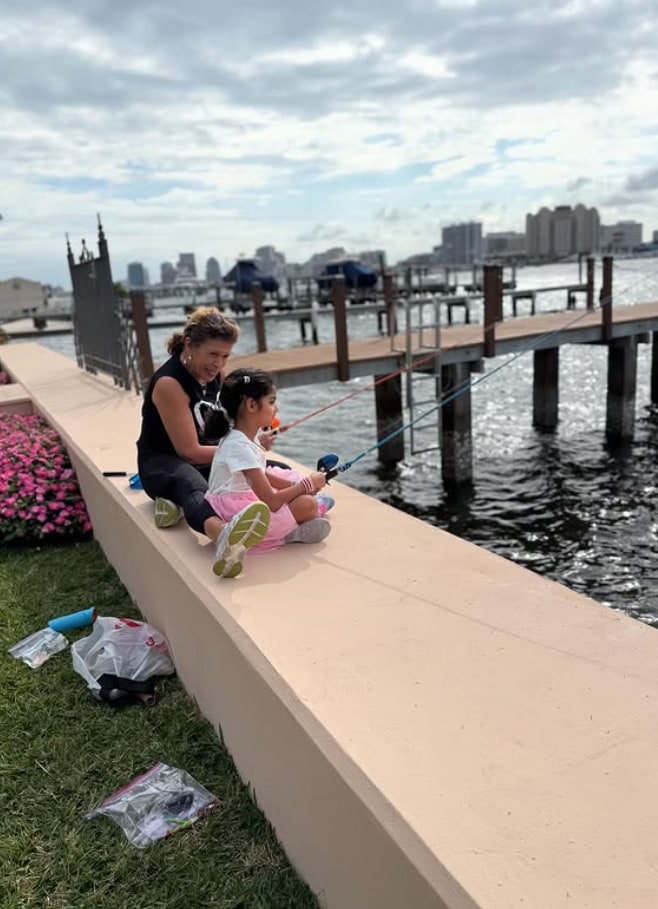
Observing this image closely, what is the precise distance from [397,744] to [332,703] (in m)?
0.28

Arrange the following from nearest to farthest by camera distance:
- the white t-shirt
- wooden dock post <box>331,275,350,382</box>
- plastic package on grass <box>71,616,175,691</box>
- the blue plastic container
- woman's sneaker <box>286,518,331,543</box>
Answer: the white t-shirt, plastic package on grass <box>71,616,175,691</box>, woman's sneaker <box>286,518,331,543</box>, the blue plastic container, wooden dock post <box>331,275,350,382</box>

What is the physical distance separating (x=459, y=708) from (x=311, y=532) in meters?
1.57

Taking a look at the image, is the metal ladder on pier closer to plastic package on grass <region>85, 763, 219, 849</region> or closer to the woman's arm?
the woman's arm

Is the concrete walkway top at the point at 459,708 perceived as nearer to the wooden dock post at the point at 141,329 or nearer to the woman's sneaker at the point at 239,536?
the woman's sneaker at the point at 239,536

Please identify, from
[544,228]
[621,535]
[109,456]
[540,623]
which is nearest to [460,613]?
[540,623]

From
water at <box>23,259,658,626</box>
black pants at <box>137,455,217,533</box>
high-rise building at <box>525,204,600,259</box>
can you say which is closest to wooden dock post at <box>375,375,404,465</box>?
water at <box>23,259,658,626</box>

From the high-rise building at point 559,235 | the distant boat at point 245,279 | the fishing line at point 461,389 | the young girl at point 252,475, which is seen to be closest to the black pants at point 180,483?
the young girl at point 252,475

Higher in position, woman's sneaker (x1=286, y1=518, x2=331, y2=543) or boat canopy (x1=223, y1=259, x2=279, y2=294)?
boat canopy (x1=223, y1=259, x2=279, y2=294)

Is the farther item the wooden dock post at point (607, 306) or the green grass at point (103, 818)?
the wooden dock post at point (607, 306)

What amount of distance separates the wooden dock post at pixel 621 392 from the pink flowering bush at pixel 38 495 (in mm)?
12347

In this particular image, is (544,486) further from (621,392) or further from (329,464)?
(329,464)

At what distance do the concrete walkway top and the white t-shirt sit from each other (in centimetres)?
38

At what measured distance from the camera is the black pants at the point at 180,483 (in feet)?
12.2

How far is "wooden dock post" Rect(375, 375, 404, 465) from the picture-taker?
13.7 metres
